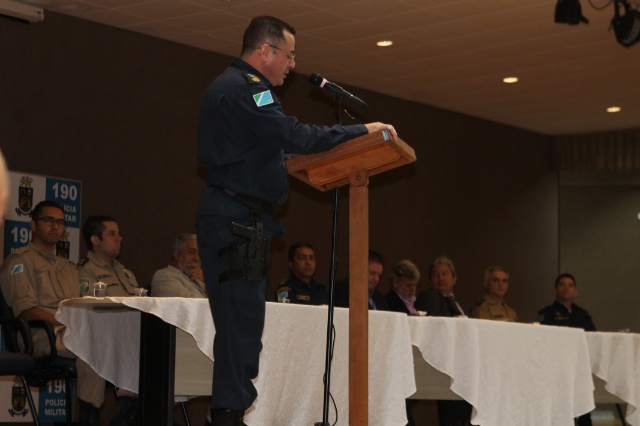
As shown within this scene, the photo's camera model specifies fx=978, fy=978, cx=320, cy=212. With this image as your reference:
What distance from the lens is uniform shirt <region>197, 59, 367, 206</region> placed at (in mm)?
2873

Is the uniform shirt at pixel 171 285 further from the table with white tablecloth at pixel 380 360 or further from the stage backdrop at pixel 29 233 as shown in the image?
the table with white tablecloth at pixel 380 360

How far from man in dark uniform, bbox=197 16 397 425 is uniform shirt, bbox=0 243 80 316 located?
8.61 ft

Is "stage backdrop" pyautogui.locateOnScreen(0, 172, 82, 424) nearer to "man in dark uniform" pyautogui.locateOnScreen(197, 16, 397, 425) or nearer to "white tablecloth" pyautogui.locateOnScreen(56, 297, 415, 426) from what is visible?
"white tablecloth" pyautogui.locateOnScreen(56, 297, 415, 426)

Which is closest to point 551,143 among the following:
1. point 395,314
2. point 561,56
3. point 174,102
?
point 561,56

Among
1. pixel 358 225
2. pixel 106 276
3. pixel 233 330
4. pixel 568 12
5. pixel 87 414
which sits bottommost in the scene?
pixel 87 414

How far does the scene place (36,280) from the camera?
18.1 feet

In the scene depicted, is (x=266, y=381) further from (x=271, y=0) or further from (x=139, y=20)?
(x=139, y=20)

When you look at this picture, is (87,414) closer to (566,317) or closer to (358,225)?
(358,225)

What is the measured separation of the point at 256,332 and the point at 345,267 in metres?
5.79

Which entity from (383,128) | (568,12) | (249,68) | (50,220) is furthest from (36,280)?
(568,12)

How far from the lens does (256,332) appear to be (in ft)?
9.47

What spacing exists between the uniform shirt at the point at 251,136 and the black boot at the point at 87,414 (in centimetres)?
235

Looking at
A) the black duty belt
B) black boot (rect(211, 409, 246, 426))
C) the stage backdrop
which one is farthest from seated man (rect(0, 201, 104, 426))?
the black duty belt

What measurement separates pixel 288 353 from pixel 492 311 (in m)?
4.46
